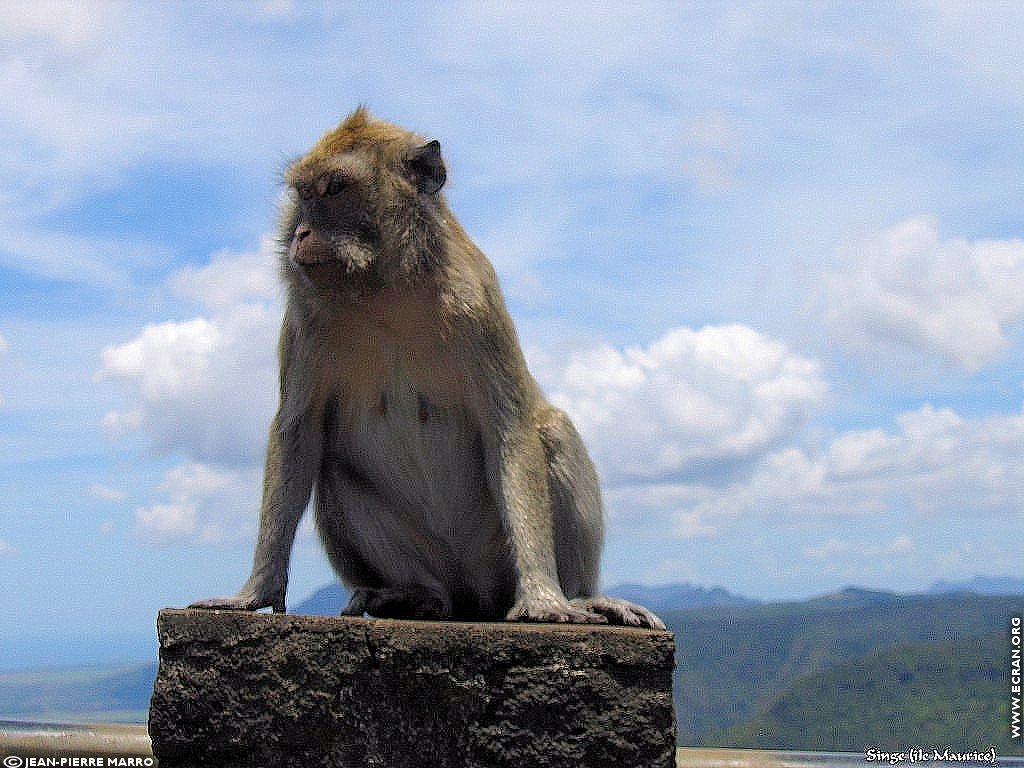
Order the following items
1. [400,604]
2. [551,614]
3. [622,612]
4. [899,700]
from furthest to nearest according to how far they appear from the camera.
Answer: [899,700]
[400,604]
[622,612]
[551,614]

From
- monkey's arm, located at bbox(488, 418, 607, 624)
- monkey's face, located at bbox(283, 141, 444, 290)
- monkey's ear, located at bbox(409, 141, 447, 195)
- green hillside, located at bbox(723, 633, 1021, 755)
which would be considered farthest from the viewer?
green hillside, located at bbox(723, 633, 1021, 755)

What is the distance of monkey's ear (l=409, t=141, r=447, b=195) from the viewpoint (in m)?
6.35

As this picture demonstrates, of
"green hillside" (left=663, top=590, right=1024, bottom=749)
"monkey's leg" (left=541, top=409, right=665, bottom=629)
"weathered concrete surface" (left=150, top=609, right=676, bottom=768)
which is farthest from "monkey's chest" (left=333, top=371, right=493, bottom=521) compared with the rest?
"green hillside" (left=663, top=590, right=1024, bottom=749)

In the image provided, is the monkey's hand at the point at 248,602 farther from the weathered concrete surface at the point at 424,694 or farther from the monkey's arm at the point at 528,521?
the monkey's arm at the point at 528,521

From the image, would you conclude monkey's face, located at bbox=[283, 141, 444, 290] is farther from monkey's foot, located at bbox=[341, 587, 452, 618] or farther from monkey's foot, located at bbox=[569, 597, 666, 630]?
monkey's foot, located at bbox=[569, 597, 666, 630]

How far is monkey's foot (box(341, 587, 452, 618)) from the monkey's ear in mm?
2338

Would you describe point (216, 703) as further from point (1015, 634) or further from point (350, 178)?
point (1015, 634)

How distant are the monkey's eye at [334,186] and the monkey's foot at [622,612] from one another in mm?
2664

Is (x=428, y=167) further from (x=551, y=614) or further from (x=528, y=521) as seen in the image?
(x=551, y=614)

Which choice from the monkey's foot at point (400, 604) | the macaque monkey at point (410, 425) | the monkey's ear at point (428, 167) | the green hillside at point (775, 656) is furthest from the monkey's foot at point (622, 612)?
the green hillside at point (775, 656)

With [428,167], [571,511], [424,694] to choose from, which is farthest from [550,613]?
[428,167]

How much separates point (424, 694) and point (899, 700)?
382 ft

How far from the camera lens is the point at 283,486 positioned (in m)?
6.48

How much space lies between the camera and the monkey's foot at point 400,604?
6.51 meters
